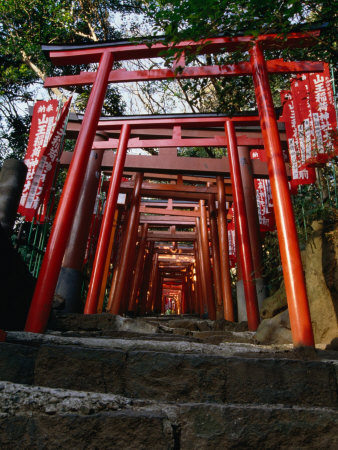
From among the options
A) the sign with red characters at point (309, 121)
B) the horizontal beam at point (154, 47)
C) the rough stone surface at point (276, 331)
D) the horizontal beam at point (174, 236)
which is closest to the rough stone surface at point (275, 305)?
the rough stone surface at point (276, 331)

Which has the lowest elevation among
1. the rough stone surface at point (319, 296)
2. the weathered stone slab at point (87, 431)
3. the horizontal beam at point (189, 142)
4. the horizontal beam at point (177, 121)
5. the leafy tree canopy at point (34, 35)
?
the weathered stone slab at point (87, 431)

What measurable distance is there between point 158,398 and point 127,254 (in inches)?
268

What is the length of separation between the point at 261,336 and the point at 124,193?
23.8 ft

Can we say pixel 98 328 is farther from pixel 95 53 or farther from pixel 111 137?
pixel 111 137

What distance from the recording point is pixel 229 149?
6836mm

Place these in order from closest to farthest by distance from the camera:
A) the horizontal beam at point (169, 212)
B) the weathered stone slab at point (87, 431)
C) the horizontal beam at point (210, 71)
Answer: the weathered stone slab at point (87, 431), the horizontal beam at point (210, 71), the horizontal beam at point (169, 212)

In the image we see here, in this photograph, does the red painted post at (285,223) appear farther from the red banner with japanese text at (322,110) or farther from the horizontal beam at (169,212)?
the horizontal beam at (169,212)

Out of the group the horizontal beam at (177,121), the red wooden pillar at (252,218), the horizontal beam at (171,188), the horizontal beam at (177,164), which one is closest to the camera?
the red wooden pillar at (252,218)

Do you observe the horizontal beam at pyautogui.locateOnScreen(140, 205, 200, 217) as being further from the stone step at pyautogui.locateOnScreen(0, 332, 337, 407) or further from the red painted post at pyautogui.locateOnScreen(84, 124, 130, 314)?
the stone step at pyautogui.locateOnScreen(0, 332, 337, 407)

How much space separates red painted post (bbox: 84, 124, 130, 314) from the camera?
210 inches

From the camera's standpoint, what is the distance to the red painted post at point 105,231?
533cm

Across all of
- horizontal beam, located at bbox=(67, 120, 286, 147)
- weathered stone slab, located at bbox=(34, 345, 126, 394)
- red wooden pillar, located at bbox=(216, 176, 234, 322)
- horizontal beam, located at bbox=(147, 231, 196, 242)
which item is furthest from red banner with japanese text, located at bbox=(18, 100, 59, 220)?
horizontal beam, located at bbox=(147, 231, 196, 242)

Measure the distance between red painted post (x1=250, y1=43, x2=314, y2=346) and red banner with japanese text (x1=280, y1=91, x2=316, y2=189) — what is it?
1.95 m

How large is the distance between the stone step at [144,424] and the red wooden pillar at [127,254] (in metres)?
6.01
